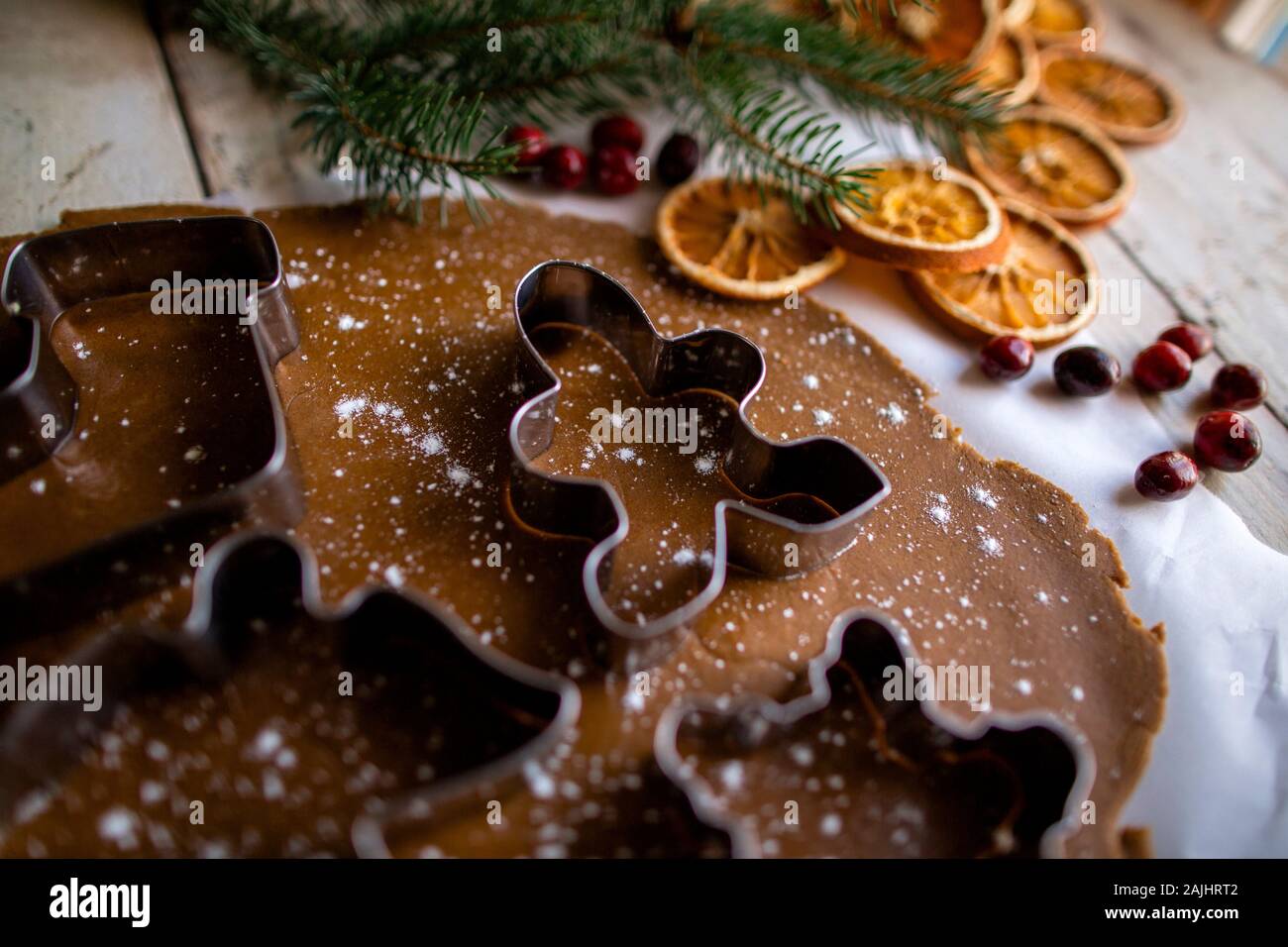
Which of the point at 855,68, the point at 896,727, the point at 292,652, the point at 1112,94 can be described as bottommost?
the point at 292,652

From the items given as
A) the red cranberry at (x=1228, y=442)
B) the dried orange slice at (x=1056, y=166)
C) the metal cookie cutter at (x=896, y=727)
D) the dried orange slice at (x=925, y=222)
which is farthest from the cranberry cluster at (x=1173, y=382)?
the metal cookie cutter at (x=896, y=727)

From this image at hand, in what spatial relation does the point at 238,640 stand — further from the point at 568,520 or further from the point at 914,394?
the point at 914,394

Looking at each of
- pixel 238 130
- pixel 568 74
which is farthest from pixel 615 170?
pixel 238 130

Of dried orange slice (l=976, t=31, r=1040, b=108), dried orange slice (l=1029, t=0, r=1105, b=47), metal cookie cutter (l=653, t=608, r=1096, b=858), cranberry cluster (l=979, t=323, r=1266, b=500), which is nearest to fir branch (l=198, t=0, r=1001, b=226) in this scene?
dried orange slice (l=976, t=31, r=1040, b=108)

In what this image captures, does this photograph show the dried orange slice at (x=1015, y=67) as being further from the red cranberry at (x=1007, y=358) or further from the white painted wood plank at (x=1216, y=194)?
the red cranberry at (x=1007, y=358)

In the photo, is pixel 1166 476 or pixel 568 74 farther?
pixel 568 74

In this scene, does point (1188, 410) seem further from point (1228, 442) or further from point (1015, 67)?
point (1015, 67)

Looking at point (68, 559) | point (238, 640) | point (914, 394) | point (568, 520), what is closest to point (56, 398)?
point (68, 559)
